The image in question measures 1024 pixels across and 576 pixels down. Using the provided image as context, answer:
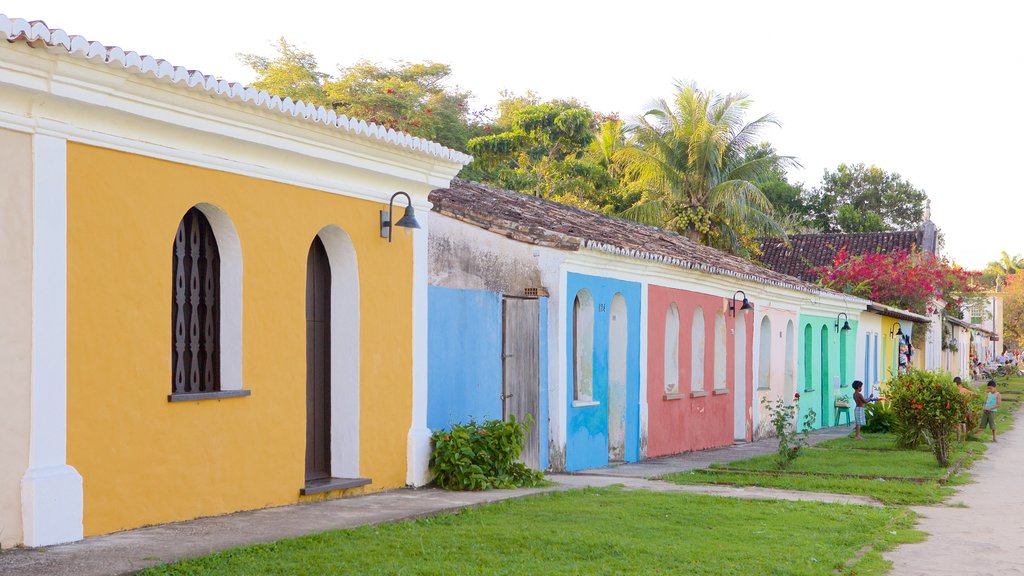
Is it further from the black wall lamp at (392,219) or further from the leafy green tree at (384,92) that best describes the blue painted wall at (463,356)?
the leafy green tree at (384,92)

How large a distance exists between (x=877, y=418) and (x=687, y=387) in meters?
6.25

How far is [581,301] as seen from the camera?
14.6m

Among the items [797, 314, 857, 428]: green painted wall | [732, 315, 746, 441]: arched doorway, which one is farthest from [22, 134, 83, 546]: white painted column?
[797, 314, 857, 428]: green painted wall

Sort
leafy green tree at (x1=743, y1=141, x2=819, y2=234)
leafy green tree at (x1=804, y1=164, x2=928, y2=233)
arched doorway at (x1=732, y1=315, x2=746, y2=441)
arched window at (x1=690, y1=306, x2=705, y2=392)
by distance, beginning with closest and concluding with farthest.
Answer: arched window at (x1=690, y1=306, x2=705, y2=392) → arched doorway at (x1=732, y1=315, x2=746, y2=441) → leafy green tree at (x1=743, y1=141, x2=819, y2=234) → leafy green tree at (x1=804, y1=164, x2=928, y2=233)

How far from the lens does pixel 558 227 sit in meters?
14.8

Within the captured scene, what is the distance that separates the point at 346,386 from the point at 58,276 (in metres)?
3.51

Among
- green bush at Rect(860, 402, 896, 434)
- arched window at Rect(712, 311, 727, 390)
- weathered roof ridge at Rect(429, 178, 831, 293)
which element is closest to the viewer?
weathered roof ridge at Rect(429, 178, 831, 293)

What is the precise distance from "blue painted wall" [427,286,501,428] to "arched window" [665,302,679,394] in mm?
5802

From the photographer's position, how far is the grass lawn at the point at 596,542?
22.8ft

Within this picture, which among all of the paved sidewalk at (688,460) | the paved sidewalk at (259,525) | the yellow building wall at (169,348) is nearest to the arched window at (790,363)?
the paved sidewalk at (688,460)

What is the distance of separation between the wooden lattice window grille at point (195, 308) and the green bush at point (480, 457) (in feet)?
9.31

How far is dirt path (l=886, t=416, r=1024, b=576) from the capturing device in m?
8.09

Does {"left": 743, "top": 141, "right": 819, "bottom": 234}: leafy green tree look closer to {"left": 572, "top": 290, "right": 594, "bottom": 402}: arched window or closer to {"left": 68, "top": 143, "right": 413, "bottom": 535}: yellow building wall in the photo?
{"left": 572, "top": 290, "right": 594, "bottom": 402}: arched window

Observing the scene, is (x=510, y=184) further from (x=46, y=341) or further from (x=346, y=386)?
(x=46, y=341)
